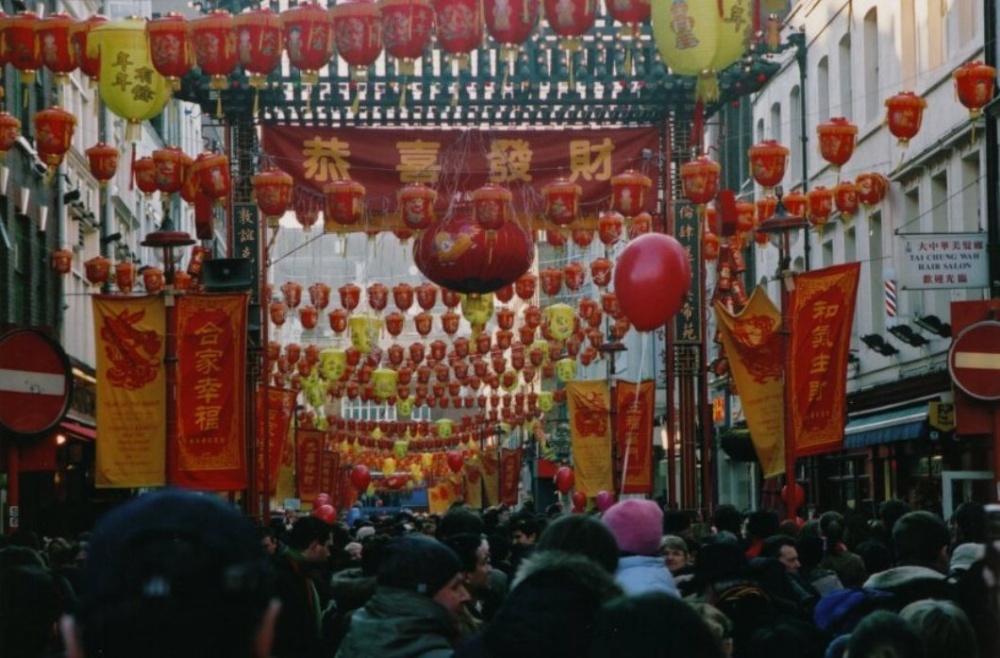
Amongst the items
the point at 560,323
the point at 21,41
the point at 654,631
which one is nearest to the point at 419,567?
the point at 654,631

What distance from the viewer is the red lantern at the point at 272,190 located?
24.0m

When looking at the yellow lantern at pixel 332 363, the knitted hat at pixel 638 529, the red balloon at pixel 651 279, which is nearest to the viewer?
the knitted hat at pixel 638 529

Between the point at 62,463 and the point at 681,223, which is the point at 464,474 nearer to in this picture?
the point at 62,463

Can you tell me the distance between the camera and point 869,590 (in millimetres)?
7984

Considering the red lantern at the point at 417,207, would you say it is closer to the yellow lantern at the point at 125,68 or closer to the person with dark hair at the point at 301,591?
the yellow lantern at the point at 125,68

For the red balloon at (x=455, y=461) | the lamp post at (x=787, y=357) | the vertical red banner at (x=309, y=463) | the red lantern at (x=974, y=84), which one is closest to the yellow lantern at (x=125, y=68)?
the lamp post at (x=787, y=357)

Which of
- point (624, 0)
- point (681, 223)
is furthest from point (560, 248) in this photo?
point (624, 0)

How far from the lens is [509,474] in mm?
68250

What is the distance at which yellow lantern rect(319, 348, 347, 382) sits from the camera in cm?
5138

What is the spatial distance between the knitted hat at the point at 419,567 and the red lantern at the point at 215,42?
13317 mm

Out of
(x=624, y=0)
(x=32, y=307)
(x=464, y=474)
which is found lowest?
(x=464, y=474)

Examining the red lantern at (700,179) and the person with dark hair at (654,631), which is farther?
the red lantern at (700,179)

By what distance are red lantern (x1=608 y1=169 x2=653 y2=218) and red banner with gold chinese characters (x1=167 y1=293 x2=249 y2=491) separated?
21.1 feet

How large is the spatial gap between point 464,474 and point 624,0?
72.9m
